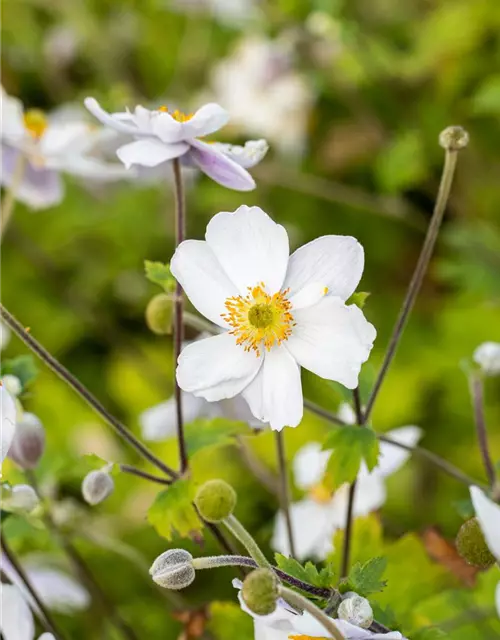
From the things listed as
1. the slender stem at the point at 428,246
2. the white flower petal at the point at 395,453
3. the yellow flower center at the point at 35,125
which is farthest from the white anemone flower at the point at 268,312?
the yellow flower center at the point at 35,125

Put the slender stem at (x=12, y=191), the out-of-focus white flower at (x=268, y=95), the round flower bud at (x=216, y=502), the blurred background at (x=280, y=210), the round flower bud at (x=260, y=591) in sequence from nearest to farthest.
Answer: the round flower bud at (x=260, y=591) < the round flower bud at (x=216, y=502) < the slender stem at (x=12, y=191) < the blurred background at (x=280, y=210) < the out-of-focus white flower at (x=268, y=95)

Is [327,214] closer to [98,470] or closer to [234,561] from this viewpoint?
[98,470]

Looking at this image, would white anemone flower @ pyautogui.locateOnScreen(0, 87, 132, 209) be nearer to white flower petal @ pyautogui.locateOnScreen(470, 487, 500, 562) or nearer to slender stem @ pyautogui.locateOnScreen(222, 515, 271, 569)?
Answer: slender stem @ pyautogui.locateOnScreen(222, 515, 271, 569)

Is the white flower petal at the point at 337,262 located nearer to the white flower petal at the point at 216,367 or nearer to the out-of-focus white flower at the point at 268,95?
the white flower petal at the point at 216,367

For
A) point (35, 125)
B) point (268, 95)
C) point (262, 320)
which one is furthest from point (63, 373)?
point (268, 95)

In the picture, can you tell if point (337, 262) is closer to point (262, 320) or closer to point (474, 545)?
point (262, 320)

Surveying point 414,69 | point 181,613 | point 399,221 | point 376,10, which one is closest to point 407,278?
point 399,221
